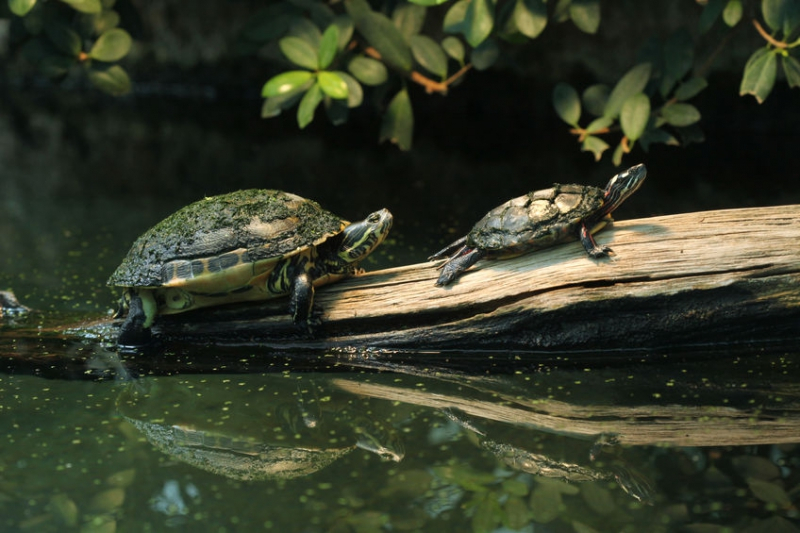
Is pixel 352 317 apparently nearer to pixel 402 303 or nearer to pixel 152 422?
pixel 402 303

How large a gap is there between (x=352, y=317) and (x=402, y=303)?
16 centimetres

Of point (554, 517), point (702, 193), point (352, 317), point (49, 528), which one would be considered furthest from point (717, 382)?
point (702, 193)

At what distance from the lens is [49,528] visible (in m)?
1.73

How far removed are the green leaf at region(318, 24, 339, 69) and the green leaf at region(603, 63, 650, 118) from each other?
1.27 meters

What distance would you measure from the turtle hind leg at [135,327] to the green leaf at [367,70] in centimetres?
178

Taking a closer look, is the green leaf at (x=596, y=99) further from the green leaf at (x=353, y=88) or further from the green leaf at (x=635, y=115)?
the green leaf at (x=353, y=88)

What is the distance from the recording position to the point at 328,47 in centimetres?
353

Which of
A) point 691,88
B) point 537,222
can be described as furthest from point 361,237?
point 691,88

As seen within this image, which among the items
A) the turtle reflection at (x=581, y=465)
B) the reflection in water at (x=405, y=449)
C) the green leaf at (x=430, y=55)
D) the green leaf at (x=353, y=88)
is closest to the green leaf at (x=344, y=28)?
the green leaf at (x=353, y=88)

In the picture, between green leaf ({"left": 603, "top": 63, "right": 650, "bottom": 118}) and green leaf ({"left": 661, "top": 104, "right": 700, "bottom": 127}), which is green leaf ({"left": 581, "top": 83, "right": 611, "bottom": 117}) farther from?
green leaf ({"left": 661, "top": 104, "right": 700, "bottom": 127})

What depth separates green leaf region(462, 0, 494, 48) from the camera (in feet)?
12.0

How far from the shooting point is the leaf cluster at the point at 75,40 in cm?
423

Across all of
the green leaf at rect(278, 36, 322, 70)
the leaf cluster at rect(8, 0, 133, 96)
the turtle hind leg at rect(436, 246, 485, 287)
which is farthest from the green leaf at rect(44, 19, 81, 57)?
the turtle hind leg at rect(436, 246, 485, 287)

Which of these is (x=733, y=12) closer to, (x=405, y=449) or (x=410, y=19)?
(x=410, y=19)
